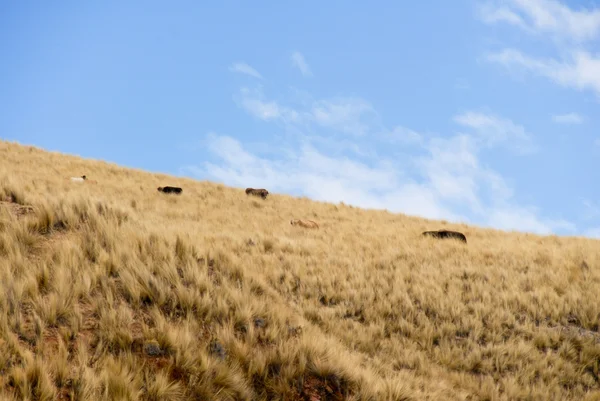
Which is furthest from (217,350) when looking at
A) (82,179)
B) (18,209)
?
(82,179)

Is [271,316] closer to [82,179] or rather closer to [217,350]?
[217,350]

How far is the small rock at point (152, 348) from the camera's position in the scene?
14.9 ft

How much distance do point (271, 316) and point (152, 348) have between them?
1816 mm

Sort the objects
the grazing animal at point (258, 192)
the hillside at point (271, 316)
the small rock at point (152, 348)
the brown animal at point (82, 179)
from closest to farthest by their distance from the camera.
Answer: the hillside at point (271, 316), the small rock at point (152, 348), the brown animal at point (82, 179), the grazing animal at point (258, 192)

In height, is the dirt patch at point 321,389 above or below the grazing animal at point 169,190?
below

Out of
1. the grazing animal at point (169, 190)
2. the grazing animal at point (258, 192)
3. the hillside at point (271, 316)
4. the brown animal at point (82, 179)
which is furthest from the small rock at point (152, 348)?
the grazing animal at point (258, 192)

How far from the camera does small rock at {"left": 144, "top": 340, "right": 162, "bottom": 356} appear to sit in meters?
4.54

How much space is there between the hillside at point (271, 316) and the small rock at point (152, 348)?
0.01 meters

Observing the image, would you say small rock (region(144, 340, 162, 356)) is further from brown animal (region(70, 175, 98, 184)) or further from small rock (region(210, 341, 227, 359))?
brown animal (region(70, 175, 98, 184))

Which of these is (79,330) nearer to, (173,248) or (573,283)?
(173,248)

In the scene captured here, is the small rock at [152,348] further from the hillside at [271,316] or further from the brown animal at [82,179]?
the brown animal at [82,179]

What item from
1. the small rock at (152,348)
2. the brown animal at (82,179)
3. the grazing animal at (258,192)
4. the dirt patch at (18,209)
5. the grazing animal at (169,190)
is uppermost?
the grazing animal at (258,192)

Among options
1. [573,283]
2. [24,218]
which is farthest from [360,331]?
[573,283]

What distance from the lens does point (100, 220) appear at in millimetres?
7465
